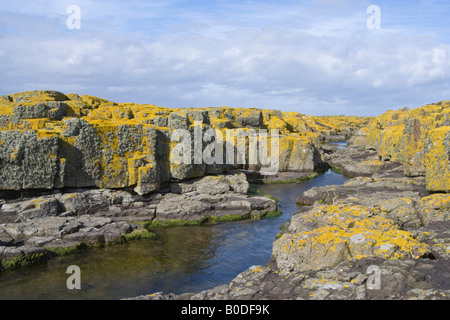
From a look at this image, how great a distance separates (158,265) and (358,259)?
42.9 feet

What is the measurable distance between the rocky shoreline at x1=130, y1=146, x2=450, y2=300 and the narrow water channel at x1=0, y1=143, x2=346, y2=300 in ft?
15.5

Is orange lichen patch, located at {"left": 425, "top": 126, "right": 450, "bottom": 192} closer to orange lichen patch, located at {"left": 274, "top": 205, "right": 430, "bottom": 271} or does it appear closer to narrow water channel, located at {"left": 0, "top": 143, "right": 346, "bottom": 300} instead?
orange lichen patch, located at {"left": 274, "top": 205, "right": 430, "bottom": 271}

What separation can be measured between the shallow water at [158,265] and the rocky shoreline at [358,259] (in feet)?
15.5

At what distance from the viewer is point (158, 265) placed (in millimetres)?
23938

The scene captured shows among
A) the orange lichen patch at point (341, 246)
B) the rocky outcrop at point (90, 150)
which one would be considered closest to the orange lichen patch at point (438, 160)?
the orange lichen patch at point (341, 246)

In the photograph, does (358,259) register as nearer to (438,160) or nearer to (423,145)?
(438,160)

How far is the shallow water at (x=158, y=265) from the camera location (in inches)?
796

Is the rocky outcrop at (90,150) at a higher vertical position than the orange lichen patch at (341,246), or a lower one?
higher

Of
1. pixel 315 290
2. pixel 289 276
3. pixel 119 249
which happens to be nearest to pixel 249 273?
pixel 289 276

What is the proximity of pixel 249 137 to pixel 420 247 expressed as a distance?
43.9 m

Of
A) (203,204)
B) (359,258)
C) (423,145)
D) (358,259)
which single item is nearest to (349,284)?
(358,259)

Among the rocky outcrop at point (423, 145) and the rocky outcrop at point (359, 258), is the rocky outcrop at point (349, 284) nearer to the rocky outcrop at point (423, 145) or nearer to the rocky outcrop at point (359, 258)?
the rocky outcrop at point (359, 258)
